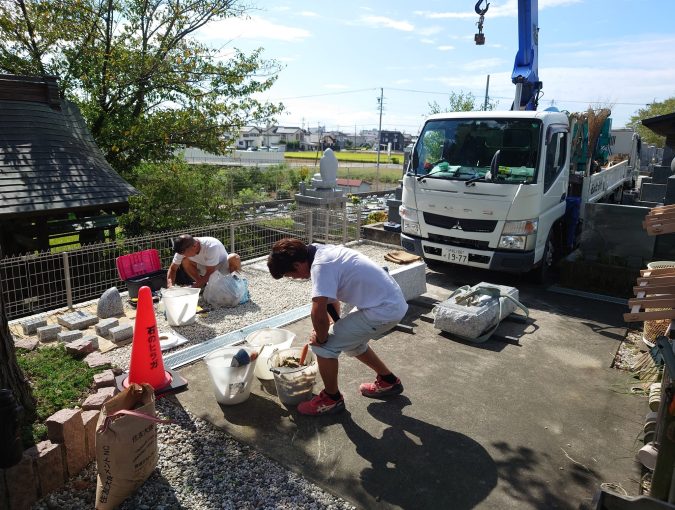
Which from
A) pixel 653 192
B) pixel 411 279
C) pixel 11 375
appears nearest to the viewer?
pixel 11 375

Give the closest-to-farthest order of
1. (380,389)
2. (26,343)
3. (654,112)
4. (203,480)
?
(203,480), (380,389), (26,343), (654,112)

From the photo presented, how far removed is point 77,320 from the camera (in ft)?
17.6

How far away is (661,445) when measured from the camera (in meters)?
2.52

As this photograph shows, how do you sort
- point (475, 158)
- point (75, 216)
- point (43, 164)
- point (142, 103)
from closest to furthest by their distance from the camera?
point (475, 158), point (43, 164), point (75, 216), point (142, 103)

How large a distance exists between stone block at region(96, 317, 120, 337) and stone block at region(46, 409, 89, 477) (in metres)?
2.38

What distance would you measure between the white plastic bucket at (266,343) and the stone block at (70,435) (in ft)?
4.91

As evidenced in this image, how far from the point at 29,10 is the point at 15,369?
35.1 ft

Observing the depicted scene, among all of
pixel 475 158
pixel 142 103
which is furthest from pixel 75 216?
pixel 475 158

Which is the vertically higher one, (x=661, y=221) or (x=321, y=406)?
(x=661, y=221)

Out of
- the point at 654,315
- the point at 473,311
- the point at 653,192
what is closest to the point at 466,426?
the point at 654,315

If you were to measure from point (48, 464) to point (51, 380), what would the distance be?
1.13 metres

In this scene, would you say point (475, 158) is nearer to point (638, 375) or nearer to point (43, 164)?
point (638, 375)

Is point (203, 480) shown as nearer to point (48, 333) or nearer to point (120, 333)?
point (120, 333)

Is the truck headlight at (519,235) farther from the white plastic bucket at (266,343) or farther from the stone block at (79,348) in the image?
the stone block at (79,348)
